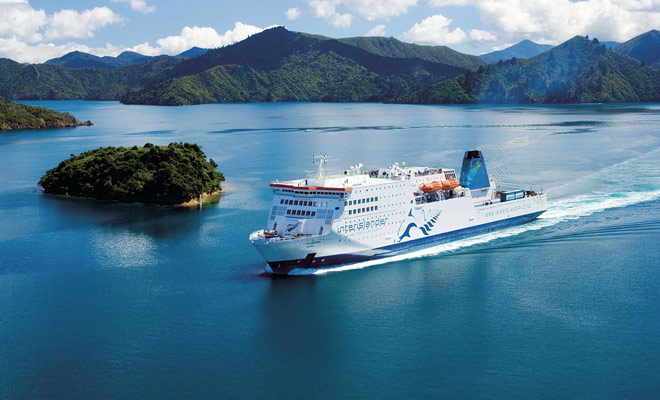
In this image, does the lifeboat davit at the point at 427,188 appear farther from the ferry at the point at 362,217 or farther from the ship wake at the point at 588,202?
the ship wake at the point at 588,202

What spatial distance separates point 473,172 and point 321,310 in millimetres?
20292

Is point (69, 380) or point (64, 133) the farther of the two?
point (64, 133)

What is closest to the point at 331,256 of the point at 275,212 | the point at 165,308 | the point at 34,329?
the point at 275,212

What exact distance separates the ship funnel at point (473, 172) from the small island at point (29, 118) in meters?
118

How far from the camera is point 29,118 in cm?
13838

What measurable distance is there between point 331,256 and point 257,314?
6.58 meters

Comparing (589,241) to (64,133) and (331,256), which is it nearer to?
(331,256)

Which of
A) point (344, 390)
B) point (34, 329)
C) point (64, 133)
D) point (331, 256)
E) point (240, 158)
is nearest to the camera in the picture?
point (344, 390)

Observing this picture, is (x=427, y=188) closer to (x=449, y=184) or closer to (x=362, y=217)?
(x=449, y=184)

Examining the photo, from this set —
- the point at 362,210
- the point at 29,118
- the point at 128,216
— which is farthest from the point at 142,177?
the point at 29,118

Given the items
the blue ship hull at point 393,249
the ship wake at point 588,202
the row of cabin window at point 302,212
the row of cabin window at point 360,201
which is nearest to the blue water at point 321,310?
the ship wake at point 588,202

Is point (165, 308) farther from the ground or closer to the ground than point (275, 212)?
closer to the ground

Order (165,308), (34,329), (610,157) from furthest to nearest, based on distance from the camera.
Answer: (610,157), (165,308), (34,329)

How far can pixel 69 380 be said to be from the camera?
2217cm
